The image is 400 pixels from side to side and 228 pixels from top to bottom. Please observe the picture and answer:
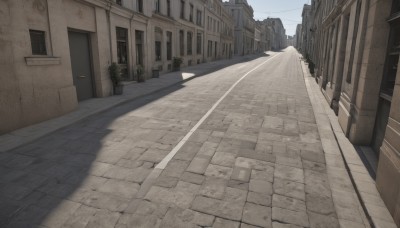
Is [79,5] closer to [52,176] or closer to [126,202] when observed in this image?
[52,176]

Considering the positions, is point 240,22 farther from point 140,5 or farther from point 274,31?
point 274,31

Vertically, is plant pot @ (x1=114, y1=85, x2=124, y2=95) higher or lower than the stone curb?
higher

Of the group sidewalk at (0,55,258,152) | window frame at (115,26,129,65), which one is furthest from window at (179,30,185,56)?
sidewalk at (0,55,258,152)

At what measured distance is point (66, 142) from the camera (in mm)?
6473

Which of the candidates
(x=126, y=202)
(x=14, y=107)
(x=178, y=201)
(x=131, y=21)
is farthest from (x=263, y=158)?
(x=131, y=21)

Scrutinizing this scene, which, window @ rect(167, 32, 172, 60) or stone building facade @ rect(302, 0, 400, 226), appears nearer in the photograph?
stone building facade @ rect(302, 0, 400, 226)

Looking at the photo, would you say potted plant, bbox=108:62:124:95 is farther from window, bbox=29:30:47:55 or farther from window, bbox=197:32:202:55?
window, bbox=197:32:202:55

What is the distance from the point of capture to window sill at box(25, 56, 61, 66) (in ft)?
24.5

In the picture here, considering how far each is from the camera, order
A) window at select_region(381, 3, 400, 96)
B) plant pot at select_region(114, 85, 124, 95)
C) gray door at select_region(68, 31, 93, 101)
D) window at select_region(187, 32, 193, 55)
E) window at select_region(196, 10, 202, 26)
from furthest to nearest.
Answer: window at select_region(196, 10, 202, 26), window at select_region(187, 32, 193, 55), plant pot at select_region(114, 85, 124, 95), gray door at select_region(68, 31, 93, 101), window at select_region(381, 3, 400, 96)

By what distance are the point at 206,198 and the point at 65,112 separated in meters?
7.03

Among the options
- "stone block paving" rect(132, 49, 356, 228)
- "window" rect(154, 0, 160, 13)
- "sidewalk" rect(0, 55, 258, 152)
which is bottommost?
"stone block paving" rect(132, 49, 356, 228)

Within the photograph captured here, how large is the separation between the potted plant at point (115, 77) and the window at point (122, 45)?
123 inches

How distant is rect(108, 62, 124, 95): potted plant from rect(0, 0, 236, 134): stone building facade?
9.1 inches

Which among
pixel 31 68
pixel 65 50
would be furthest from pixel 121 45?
pixel 31 68
